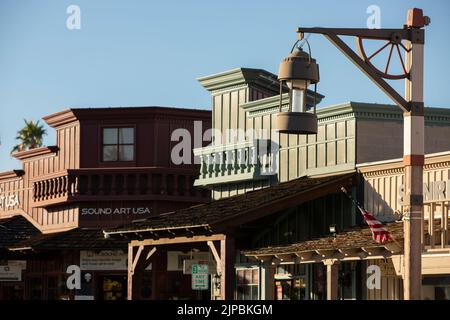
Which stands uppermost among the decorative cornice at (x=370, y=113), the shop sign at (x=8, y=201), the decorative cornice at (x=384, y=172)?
the decorative cornice at (x=370, y=113)

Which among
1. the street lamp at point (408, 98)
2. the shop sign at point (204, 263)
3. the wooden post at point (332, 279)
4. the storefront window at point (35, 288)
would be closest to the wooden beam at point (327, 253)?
the wooden post at point (332, 279)

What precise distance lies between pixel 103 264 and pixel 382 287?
61.7 ft

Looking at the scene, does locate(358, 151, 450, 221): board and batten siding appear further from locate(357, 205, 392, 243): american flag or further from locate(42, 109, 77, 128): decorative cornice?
locate(42, 109, 77, 128): decorative cornice

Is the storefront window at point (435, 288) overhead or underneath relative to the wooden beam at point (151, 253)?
underneath

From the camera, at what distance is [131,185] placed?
47938mm

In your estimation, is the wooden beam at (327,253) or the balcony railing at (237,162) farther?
the balcony railing at (237,162)

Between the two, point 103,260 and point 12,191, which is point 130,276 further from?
point 12,191

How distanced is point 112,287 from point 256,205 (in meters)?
16.6

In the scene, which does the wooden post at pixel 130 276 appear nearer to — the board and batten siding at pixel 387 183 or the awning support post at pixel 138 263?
the awning support post at pixel 138 263

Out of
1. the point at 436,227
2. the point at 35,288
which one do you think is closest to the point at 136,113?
the point at 35,288

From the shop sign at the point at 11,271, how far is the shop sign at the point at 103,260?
3.94 metres

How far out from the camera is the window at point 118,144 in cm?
4803

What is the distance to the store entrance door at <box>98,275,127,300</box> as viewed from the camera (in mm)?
47500
